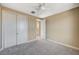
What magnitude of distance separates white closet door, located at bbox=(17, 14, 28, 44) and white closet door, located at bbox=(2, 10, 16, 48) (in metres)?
0.37

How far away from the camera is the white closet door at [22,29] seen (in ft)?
15.4

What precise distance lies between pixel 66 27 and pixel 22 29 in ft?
8.97

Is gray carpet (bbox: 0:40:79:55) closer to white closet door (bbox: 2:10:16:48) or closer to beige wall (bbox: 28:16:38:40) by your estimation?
white closet door (bbox: 2:10:16:48)

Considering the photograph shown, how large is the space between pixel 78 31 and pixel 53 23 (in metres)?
2.22

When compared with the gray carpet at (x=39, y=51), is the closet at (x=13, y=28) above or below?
above

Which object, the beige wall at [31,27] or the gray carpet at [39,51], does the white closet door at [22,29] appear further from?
the gray carpet at [39,51]

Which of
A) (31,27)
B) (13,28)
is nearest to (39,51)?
(13,28)

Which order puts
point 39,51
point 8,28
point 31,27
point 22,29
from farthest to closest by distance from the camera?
point 31,27, point 22,29, point 8,28, point 39,51

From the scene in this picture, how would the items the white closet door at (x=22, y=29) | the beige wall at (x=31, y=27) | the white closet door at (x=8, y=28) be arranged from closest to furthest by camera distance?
1. the white closet door at (x=8, y=28)
2. the white closet door at (x=22, y=29)
3. the beige wall at (x=31, y=27)

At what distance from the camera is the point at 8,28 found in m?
3.94

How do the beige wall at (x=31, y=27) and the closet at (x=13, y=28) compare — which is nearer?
the closet at (x=13, y=28)

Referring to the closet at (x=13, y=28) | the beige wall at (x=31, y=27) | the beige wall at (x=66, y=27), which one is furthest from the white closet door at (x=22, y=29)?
the beige wall at (x=66, y=27)

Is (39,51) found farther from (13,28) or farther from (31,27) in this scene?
(31,27)

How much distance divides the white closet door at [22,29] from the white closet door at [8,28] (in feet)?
1.22
